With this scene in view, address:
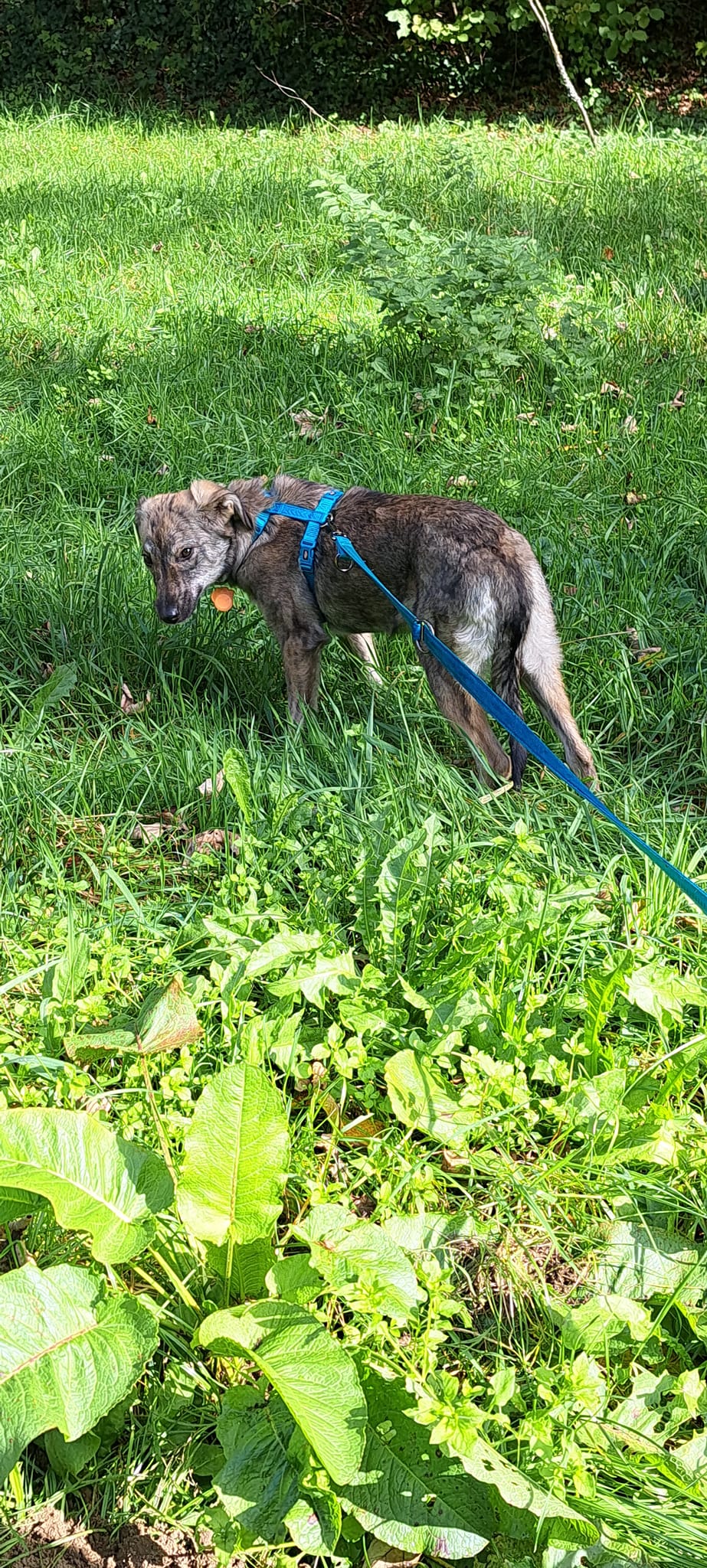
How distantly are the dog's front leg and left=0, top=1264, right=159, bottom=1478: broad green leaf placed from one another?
108 inches

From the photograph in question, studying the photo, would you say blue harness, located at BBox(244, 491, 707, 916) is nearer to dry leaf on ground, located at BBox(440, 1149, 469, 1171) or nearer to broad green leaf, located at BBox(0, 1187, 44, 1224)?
dry leaf on ground, located at BBox(440, 1149, 469, 1171)

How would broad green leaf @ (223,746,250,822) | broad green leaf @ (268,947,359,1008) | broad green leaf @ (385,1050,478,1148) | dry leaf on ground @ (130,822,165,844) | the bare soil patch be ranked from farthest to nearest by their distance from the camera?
dry leaf on ground @ (130,822,165,844) → broad green leaf @ (223,746,250,822) → broad green leaf @ (268,947,359,1008) → broad green leaf @ (385,1050,478,1148) → the bare soil patch

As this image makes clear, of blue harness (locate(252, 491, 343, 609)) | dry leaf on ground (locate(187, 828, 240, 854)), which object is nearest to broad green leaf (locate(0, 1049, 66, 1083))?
dry leaf on ground (locate(187, 828, 240, 854))

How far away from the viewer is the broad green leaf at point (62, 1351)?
1731mm

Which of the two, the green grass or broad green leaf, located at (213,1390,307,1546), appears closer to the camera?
broad green leaf, located at (213,1390,307,1546)

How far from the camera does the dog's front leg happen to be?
4422 millimetres

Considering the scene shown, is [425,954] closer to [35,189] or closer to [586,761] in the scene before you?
[586,761]

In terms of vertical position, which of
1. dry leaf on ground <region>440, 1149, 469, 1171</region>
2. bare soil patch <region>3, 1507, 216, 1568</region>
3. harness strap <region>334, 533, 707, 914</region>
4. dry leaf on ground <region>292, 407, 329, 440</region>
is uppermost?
harness strap <region>334, 533, 707, 914</region>

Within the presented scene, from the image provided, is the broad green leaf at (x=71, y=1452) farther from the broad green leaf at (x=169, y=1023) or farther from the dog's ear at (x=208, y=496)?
the dog's ear at (x=208, y=496)

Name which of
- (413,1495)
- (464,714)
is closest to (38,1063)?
(413,1495)

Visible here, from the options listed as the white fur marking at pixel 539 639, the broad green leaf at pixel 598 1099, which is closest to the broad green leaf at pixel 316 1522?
the broad green leaf at pixel 598 1099

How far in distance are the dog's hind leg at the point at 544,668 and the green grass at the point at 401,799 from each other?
0.22m

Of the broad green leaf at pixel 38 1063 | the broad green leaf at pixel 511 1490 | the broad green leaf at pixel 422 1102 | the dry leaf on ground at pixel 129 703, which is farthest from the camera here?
the dry leaf on ground at pixel 129 703

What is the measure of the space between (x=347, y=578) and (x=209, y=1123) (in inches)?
107
